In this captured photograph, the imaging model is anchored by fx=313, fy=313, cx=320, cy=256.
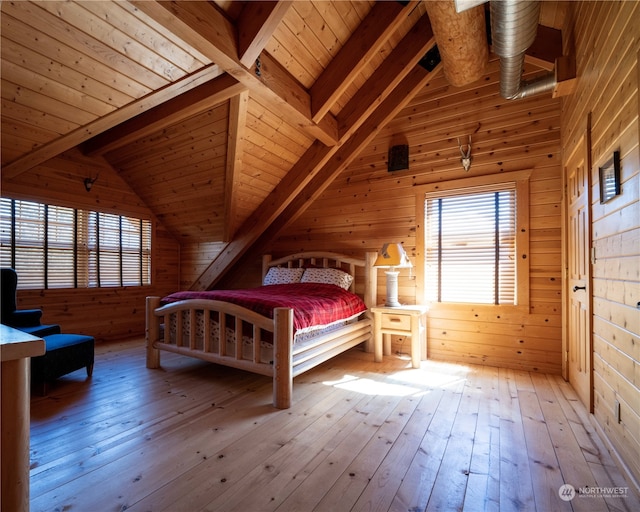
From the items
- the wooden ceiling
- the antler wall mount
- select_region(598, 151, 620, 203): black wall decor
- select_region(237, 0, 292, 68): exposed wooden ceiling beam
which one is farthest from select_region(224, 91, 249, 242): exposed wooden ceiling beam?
select_region(598, 151, 620, 203): black wall decor

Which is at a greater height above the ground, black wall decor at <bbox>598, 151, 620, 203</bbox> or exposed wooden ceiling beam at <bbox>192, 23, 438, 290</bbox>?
exposed wooden ceiling beam at <bbox>192, 23, 438, 290</bbox>

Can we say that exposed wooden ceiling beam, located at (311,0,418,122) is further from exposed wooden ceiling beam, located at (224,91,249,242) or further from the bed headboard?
the bed headboard

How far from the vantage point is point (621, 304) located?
1.64 meters

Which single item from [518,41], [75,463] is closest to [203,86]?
[518,41]

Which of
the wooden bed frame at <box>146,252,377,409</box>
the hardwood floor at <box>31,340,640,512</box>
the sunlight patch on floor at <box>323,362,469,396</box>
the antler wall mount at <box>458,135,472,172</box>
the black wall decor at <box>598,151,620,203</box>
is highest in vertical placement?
the antler wall mount at <box>458,135,472,172</box>

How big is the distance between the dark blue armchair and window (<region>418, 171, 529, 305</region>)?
3.88 m

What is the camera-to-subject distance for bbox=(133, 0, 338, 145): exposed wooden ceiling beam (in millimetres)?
1868

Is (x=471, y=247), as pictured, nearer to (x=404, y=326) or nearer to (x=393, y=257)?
(x=393, y=257)

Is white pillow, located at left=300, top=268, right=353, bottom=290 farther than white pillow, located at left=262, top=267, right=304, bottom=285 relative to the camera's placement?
No

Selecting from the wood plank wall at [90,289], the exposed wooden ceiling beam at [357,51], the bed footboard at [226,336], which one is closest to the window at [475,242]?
the exposed wooden ceiling beam at [357,51]

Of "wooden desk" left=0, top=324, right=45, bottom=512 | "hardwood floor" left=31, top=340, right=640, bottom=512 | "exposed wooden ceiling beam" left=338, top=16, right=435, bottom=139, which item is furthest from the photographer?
"exposed wooden ceiling beam" left=338, top=16, right=435, bottom=139

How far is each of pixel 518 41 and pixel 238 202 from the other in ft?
10.3

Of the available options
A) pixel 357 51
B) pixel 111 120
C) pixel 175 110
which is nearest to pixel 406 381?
pixel 357 51

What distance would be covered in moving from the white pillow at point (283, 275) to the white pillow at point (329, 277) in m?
0.15
